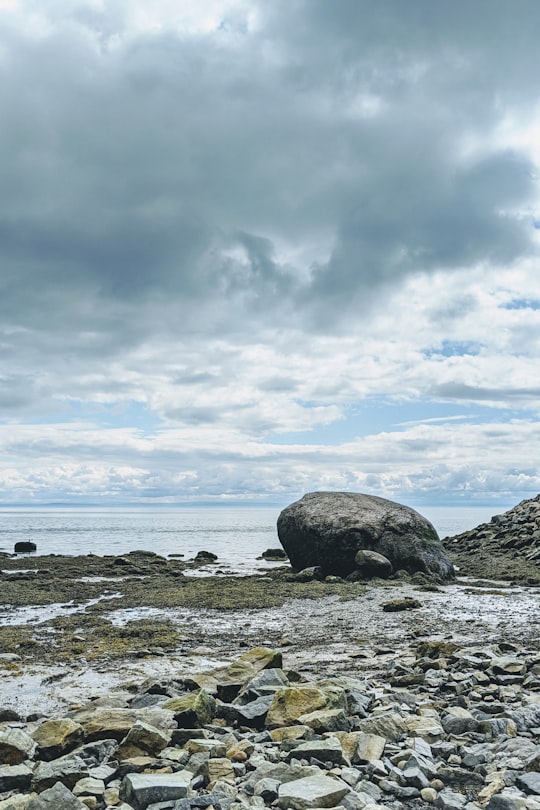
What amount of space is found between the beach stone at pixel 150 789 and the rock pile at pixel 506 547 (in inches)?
724

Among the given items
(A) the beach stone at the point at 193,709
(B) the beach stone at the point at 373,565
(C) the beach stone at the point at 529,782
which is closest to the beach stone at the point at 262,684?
(A) the beach stone at the point at 193,709

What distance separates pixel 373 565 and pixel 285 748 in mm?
16340

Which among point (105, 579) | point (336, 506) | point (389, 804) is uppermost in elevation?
point (336, 506)

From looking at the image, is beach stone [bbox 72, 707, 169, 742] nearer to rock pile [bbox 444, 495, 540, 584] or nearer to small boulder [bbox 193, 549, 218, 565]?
rock pile [bbox 444, 495, 540, 584]

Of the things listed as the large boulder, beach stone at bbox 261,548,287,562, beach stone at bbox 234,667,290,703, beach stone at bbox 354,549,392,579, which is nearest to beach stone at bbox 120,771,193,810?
beach stone at bbox 234,667,290,703

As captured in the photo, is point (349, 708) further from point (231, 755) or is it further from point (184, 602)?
point (184, 602)

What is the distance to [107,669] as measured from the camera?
33.5 feet

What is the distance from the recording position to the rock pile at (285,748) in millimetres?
4922

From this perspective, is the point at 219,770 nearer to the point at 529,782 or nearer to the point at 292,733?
the point at 292,733

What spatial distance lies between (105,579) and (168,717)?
64.7 feet

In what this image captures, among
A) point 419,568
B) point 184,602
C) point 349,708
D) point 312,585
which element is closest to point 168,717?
point 349,708

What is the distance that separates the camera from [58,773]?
5.31m

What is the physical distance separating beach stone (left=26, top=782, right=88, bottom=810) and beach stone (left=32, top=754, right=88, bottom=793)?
1.31 feet

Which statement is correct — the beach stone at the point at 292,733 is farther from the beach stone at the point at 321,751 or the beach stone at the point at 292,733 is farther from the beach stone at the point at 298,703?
the beach stone at the point at 321,751
